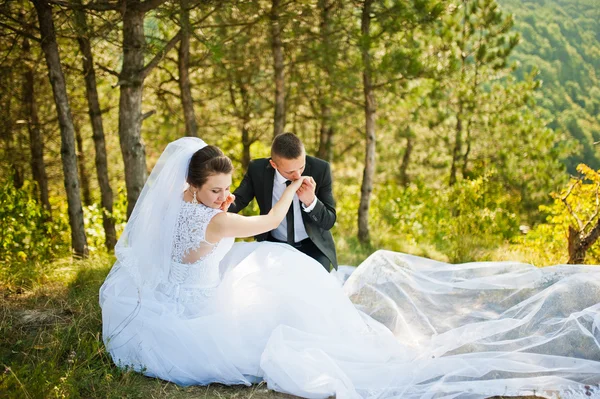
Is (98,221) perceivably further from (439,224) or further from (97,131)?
(439,224)

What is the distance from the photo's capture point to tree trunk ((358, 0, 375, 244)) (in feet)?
22.0

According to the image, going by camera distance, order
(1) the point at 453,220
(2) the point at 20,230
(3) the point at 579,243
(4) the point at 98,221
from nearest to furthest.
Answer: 1. (3) the point at 579,243
2. (2) the point at 20,230
3. (1) the point at 453,220
4. (4) the point at 98,221

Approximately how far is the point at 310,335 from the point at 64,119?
12.2ft

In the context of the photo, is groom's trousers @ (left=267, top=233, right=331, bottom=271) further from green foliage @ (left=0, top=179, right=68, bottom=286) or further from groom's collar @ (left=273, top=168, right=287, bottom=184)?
green foliage @ (left=0, top=179, right=68, bottom=286)

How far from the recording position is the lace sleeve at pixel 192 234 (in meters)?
3.16

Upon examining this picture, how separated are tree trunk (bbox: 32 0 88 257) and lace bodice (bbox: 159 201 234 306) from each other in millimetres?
2747

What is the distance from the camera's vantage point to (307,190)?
3.75m

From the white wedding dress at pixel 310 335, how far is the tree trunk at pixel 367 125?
3.88 metres

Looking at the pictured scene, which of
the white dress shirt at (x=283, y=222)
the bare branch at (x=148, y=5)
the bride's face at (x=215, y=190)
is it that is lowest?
the white dress shirt at (x=283, y=222)

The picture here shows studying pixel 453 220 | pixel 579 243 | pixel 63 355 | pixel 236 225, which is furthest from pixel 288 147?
pixel 453 220

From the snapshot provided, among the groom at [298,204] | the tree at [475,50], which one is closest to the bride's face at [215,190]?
the groom at [298,204]

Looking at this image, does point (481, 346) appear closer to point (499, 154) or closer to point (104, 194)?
point (104, 194)

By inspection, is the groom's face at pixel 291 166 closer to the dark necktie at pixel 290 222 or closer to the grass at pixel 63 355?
the dark necktie at pixel 290 222

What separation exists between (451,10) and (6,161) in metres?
7.10
